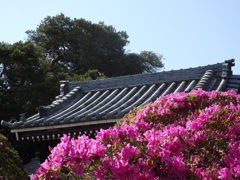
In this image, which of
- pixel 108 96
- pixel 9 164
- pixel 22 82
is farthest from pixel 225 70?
pixel 22 82

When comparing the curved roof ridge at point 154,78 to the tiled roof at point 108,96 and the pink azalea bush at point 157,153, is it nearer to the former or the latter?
the tiled roof at point 108,96

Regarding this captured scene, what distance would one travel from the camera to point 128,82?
1198 centimetres

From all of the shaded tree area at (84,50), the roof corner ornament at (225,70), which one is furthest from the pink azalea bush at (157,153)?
the shaded tree area at (84,50)

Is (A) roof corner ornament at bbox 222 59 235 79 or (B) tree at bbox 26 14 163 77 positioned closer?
(A) roof corner ornament at bbox 222 59 235 79

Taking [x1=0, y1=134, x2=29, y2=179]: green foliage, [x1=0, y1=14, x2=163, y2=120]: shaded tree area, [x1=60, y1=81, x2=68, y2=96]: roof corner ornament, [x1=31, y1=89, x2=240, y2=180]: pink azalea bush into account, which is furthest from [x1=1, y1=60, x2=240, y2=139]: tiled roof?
[x1=0, y1=14, x2=163, y2=120]: shaded tree area

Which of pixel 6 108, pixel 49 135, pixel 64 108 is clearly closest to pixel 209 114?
pixel 49 135

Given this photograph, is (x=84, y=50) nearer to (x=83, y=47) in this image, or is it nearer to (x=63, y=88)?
(x=83, y=47)

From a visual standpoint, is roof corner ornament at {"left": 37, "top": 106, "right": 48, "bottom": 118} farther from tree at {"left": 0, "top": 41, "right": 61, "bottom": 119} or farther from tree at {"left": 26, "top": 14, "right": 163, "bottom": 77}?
tree at {"left": 26, "top": 14, "right": 163, "bottom": 77}

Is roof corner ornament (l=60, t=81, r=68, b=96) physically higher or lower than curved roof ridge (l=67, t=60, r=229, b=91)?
lower

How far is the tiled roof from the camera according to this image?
9133 mm

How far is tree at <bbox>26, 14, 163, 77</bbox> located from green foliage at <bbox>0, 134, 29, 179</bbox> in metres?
30.1

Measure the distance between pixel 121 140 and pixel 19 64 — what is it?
20.8 metres

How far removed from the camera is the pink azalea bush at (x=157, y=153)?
3137 mm

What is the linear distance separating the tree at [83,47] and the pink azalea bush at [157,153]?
101 feet
